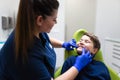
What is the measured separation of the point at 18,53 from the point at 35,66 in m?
0.11

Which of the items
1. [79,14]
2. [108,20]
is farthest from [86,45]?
[79,14]

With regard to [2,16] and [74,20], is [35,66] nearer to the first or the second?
[2,16]

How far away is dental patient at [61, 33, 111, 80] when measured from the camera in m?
1.62

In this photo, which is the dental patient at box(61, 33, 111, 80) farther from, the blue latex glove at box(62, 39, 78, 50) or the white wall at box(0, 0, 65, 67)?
the white wall at box(0, 0, 65, 67)

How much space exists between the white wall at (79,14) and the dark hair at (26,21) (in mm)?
2865

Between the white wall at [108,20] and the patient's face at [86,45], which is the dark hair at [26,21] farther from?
the white wall at [108,20]

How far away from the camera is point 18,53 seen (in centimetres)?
95

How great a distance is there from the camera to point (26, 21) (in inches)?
36.5

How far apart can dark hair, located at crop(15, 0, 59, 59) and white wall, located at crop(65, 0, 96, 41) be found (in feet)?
9.40

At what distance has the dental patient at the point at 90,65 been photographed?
1.62 m

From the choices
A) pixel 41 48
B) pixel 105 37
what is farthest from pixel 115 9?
pixel 41 48

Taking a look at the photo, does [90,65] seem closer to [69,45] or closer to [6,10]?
[69,45]

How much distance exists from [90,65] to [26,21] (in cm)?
94

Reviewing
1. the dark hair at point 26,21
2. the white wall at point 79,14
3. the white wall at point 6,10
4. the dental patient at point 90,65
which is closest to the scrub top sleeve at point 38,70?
the dark hair at point 26,21
